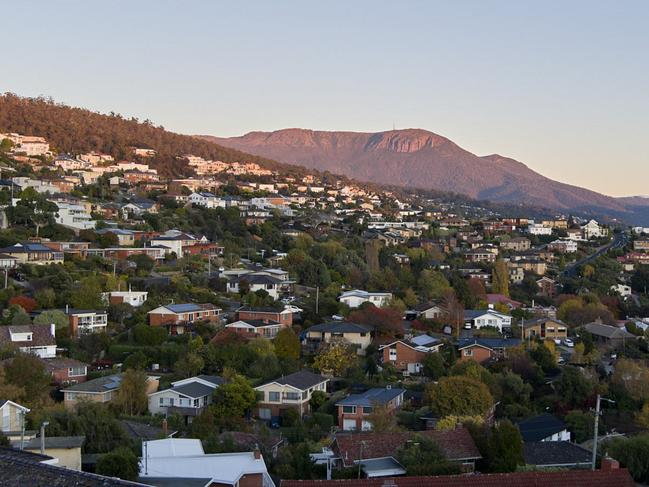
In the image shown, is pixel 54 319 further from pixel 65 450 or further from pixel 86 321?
pixel 65 450

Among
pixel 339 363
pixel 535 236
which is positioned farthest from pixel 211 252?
pixel 535 236

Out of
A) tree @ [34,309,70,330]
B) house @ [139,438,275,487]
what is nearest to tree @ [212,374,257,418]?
house @ [139,438,275,487]

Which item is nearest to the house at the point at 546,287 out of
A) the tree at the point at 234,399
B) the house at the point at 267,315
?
the house at the point at 267,315

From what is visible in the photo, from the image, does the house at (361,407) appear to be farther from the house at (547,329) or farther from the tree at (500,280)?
the tree at (500,280)

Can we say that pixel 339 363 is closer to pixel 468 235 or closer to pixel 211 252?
pixel 211 252

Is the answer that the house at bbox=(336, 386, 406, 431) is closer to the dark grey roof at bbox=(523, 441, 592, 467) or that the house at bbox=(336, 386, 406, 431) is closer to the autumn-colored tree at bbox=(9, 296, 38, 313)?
the dark grey roof at bbox=(523, 441, 592, 467)
